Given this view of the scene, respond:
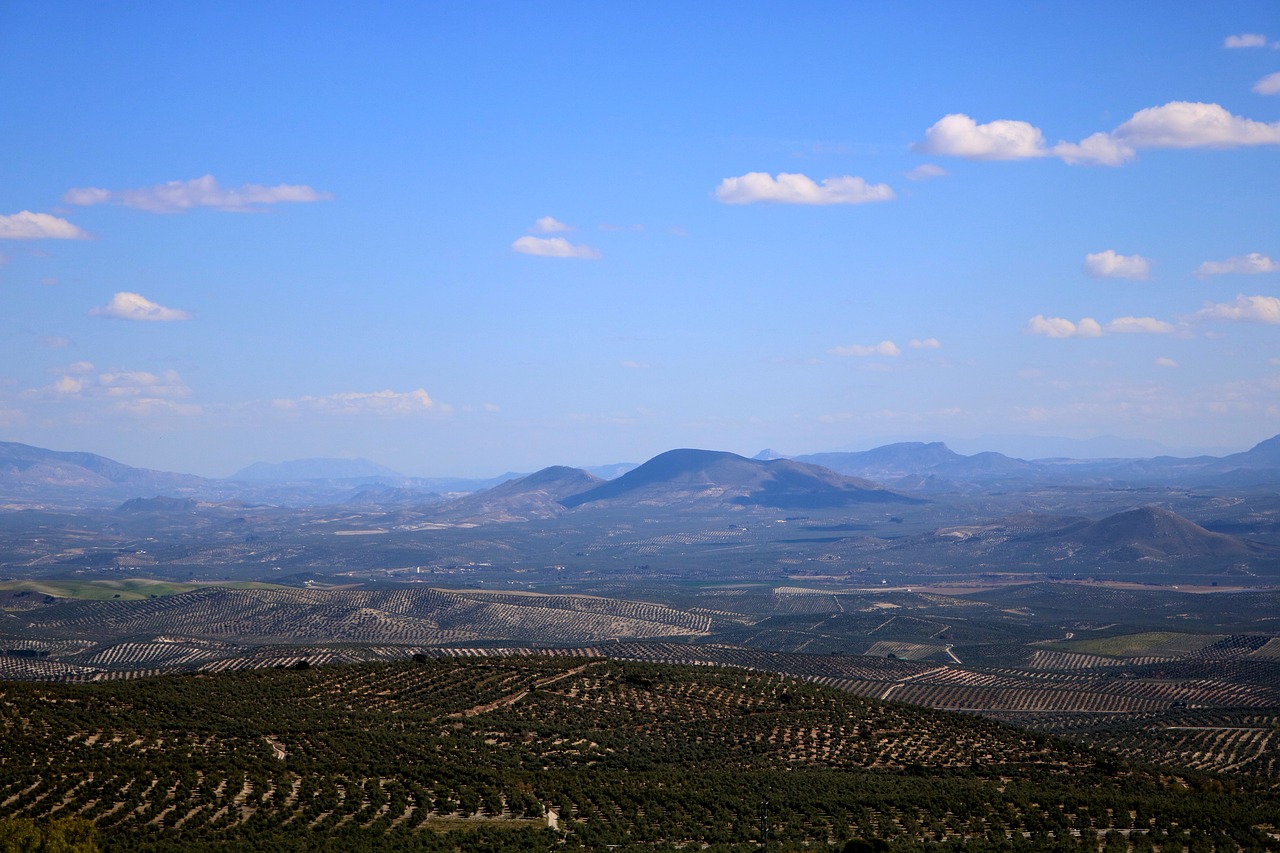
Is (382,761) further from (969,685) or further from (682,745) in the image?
(969,685)

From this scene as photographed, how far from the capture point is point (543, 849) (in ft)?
136

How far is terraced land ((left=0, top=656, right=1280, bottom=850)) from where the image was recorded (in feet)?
143

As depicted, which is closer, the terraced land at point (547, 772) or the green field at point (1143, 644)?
the terraced land at point (547, 772)

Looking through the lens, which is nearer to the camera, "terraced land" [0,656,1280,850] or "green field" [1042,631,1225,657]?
"terraced land" [0,656,1280,850]

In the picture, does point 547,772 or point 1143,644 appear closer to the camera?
point 547,772

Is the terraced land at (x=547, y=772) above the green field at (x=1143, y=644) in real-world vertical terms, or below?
above

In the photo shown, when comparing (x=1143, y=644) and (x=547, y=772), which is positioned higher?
(x=547, y=772)

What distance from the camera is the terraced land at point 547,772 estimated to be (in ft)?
143

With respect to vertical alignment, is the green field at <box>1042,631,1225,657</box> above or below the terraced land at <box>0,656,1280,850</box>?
below

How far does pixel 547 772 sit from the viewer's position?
2064 inches

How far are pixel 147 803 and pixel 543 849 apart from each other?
13486mm

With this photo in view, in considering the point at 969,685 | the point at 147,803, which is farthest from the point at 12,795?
the point at 969,685

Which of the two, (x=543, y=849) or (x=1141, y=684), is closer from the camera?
(x=543, y=849)

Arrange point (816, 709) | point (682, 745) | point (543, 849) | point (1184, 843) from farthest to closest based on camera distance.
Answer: point (816, 709), point (682, 745), point (1184, 843), point (543, 849)
